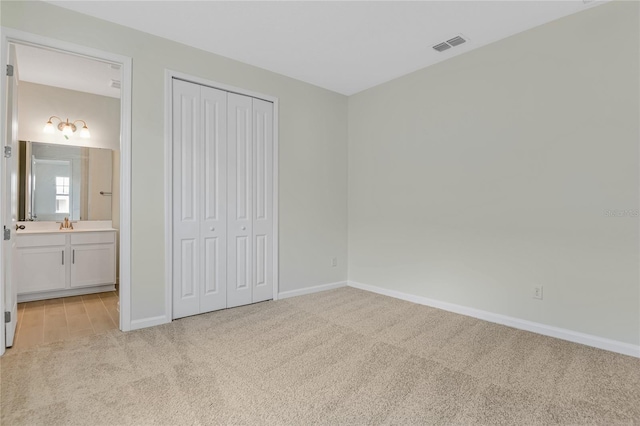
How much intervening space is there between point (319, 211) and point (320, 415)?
2940 millimetres

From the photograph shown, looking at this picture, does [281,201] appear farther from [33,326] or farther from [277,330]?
[33,326]

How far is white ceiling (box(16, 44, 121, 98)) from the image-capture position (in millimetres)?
3561

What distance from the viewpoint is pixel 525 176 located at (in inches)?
121

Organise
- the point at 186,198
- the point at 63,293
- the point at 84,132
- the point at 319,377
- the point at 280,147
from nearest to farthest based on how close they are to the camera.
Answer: the point at 319,377 → the point at 186,198 → the point at 280,147 → the point at 63,293 → the point at 84,132

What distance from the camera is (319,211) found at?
4516 millimetres

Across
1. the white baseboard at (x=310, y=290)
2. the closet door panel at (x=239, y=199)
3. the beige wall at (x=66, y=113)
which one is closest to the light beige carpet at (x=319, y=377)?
the closet door panel at (x=239, y=199)

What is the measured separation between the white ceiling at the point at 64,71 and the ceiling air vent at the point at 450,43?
11.1 feet

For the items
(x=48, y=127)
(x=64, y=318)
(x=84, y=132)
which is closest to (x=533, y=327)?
→ (x=64, y=318)

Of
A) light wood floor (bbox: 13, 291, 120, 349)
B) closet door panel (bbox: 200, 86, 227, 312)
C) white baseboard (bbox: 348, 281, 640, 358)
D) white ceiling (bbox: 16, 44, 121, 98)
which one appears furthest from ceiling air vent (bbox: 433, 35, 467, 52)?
light wood floor (bbox: 13, 291, 120, 349)

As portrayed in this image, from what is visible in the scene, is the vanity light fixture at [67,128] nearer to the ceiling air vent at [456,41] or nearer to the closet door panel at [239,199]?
the closet door panel at [239,199]

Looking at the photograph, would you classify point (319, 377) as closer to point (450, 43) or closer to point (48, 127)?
point (450, 43)

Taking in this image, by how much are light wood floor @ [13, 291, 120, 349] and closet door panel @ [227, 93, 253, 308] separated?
1.22m

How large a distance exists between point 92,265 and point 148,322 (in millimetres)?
1905

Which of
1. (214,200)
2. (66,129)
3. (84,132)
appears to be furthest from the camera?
(84,132)
